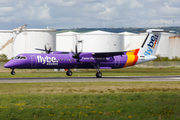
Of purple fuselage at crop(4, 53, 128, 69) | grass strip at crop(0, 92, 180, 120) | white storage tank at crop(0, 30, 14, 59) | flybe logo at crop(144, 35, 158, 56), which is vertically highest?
white storage tank at crop(0, 30, 14, 59)

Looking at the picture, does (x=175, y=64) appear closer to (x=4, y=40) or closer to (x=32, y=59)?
(x=32, y=59)

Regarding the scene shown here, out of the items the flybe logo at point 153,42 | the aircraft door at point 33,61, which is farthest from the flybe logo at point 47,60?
the flybe logo at point 153,42

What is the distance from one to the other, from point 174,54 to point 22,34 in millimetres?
58067

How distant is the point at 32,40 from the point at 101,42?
30.3 metres

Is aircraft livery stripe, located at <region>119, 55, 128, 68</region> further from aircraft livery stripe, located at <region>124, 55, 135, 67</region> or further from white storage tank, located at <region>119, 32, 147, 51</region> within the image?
white storage tank, located at <region>119, 32, 147, 51</region>

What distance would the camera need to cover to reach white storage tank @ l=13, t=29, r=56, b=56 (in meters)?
91.2

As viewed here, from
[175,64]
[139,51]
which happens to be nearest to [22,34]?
[175,64]

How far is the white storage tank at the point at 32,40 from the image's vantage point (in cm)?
9119

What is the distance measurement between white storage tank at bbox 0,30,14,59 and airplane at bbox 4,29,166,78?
67057 millimetres

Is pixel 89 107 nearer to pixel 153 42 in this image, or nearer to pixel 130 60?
pixel 130 60

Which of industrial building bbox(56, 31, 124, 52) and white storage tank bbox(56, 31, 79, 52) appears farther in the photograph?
white storage tank bbox(56, 31, 79, 52)

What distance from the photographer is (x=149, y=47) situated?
150 feet

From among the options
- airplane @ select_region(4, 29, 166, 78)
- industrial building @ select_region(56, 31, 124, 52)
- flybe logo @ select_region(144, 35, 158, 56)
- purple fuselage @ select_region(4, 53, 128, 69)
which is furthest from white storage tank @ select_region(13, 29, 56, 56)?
flybe logo @ select_region(144, 35, 158, 56)

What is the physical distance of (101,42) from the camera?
109 m
